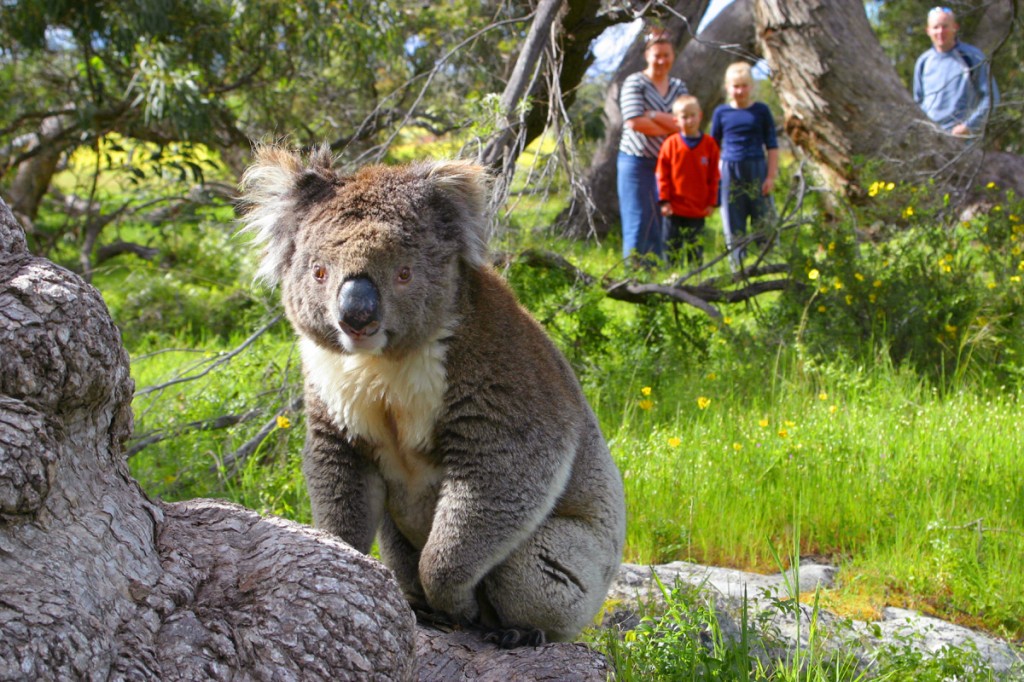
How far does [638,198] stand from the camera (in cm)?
837

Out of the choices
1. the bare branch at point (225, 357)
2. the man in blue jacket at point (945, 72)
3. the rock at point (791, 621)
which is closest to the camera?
the rock at point (791, 621)

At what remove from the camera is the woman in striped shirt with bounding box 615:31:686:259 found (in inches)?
313

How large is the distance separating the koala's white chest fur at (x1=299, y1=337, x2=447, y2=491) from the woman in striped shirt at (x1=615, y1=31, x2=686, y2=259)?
17.7 ft

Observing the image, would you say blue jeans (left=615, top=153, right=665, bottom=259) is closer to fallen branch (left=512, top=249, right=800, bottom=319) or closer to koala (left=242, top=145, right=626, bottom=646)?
fallen branch (left=512, top=249, right=800, bottom=319)

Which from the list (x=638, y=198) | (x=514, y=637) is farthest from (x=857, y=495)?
(x=638, y=198)

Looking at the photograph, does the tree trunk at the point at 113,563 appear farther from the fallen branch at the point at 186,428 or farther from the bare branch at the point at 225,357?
the fallen branch at the point at 186,428

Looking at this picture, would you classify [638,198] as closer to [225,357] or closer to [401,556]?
[225,357]

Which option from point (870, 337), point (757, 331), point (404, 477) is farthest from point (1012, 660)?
point (757, 331)

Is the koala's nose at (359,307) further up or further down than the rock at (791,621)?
further up

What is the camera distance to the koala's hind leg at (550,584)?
291 cm

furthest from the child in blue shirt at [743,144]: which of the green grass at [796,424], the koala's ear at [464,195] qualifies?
the koala's ear at [464,195]

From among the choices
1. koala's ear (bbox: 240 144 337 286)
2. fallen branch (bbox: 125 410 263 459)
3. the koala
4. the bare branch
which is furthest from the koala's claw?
fallen branch (bbox: 125 410 263 459)

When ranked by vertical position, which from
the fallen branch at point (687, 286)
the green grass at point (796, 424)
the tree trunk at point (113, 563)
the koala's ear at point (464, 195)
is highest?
the koala's ear at point (464, 195)

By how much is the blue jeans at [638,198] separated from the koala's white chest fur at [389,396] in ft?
18.7
